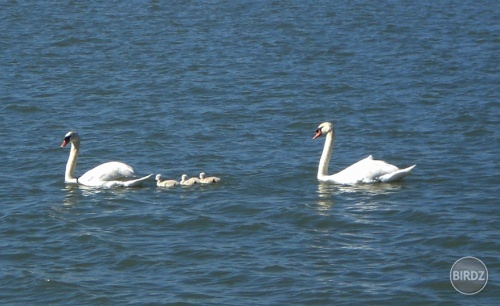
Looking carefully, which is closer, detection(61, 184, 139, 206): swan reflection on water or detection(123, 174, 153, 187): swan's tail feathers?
detection(61, 184, 139, 206): swan reflection on water

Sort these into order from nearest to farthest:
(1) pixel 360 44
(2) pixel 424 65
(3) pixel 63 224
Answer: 1. (3) pixel 63 224
2. (2) pixel 424 65
3. (1) pixel 360 44

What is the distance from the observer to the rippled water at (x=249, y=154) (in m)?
13.7

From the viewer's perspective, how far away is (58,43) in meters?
31.4

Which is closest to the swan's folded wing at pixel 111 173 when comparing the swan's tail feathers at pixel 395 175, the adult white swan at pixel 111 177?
the adult white swan at pixel 111 177

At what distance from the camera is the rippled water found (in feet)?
44.9

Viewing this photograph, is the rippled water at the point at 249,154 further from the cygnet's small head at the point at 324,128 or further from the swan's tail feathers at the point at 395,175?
the cygnet's small head at the point at 324,128

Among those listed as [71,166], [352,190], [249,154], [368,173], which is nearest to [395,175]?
[368,173]

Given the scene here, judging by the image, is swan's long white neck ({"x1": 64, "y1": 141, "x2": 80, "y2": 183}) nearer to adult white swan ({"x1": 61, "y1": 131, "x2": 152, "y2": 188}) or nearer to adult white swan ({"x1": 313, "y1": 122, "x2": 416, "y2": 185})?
adult white swan ({"x1": 61, "y1": 131, "x2": 152, "y2": 188})

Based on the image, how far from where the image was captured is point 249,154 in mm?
19609

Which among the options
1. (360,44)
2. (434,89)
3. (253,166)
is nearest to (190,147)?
(253,166)

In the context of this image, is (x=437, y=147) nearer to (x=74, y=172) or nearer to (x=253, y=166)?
(x=253, y=166)

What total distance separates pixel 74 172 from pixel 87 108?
17.3 feet

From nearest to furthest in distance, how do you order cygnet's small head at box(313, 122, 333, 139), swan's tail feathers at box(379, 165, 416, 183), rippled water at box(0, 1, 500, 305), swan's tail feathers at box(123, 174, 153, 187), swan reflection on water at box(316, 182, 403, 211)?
rippled water at box(0, 1, 500, 305) → swan reflection on water at box(316, 182, 403, 211) → swan's tail feathers at box(379, 165, 416, 183) → swan's tail feathers at box(123, 174, 153, 187) → cygnet's small head at box(313, 122, 333, 139)

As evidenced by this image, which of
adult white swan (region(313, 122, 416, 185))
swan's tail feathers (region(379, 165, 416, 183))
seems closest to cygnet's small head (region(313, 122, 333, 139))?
adult white swan (region(313, 122, 416, 185))
